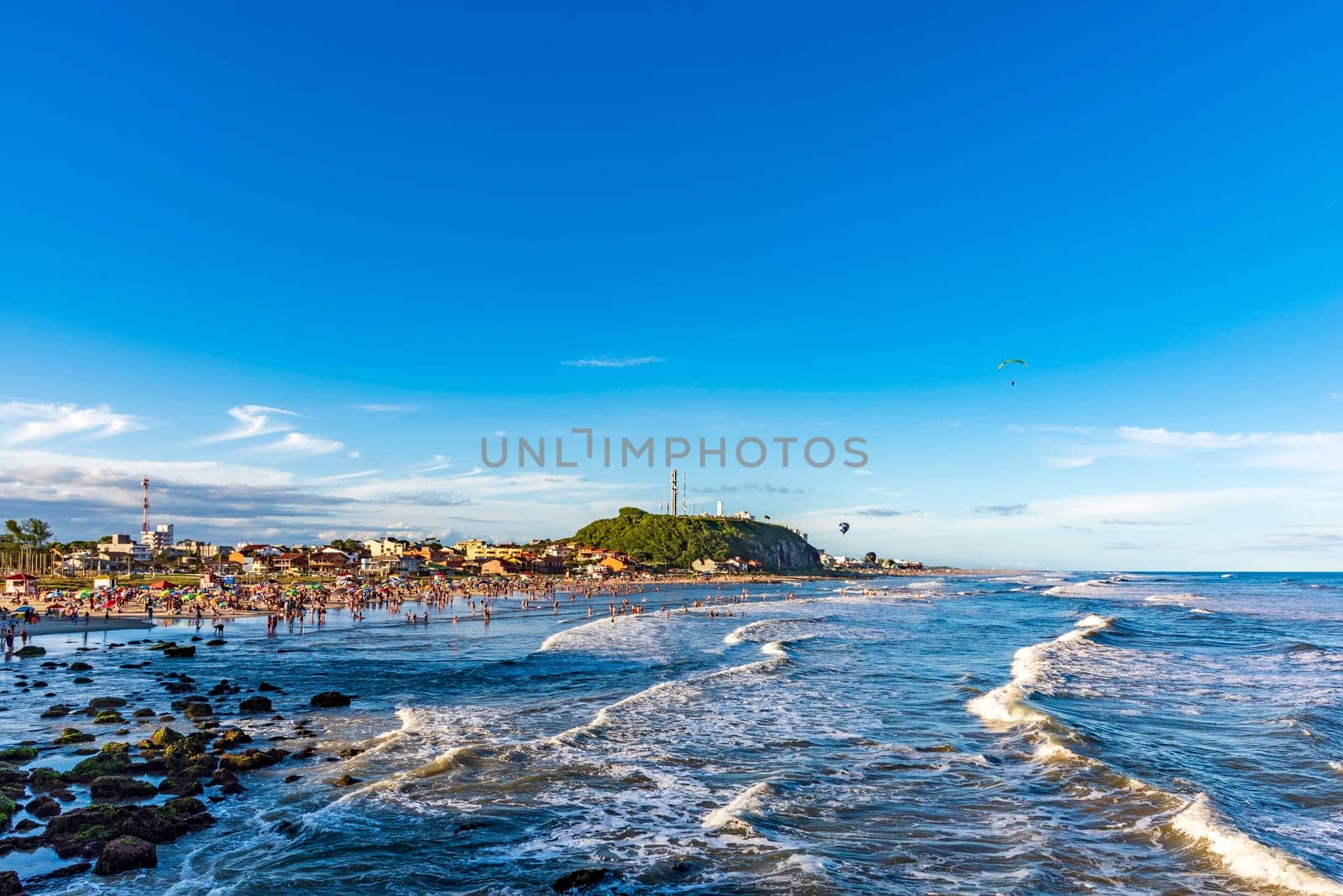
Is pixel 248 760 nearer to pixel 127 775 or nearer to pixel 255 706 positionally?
pixel 127 775

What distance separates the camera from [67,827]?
13594 millimetres

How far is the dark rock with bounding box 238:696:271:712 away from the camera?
25.6m

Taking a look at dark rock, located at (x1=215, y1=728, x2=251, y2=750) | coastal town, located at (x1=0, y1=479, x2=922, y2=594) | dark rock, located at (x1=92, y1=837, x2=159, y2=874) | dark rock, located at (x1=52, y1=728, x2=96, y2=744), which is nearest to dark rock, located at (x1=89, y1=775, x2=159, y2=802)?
dark rock, located at (x1=92, y1=837, x2=159, y2=874)

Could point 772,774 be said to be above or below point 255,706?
below

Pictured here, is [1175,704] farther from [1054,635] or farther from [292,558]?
[292,558]

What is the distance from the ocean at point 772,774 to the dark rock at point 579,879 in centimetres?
7

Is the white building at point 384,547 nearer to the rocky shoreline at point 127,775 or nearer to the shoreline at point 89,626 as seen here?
the shoreline at point 89,626

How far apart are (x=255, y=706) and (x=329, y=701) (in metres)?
2.33

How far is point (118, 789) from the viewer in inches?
622

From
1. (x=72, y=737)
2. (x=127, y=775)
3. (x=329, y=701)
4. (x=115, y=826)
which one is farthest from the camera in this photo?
(x=329, y=701)

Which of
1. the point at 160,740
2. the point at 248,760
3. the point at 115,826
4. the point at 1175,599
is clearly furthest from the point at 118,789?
the point at 1175,599

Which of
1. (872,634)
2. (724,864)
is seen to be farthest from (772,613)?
(724,864)

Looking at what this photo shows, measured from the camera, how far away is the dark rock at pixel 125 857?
12.2 meters

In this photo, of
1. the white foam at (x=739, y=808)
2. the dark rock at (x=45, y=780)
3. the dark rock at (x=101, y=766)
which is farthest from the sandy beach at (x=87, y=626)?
Result: the white foam at (x=739, y=808)
